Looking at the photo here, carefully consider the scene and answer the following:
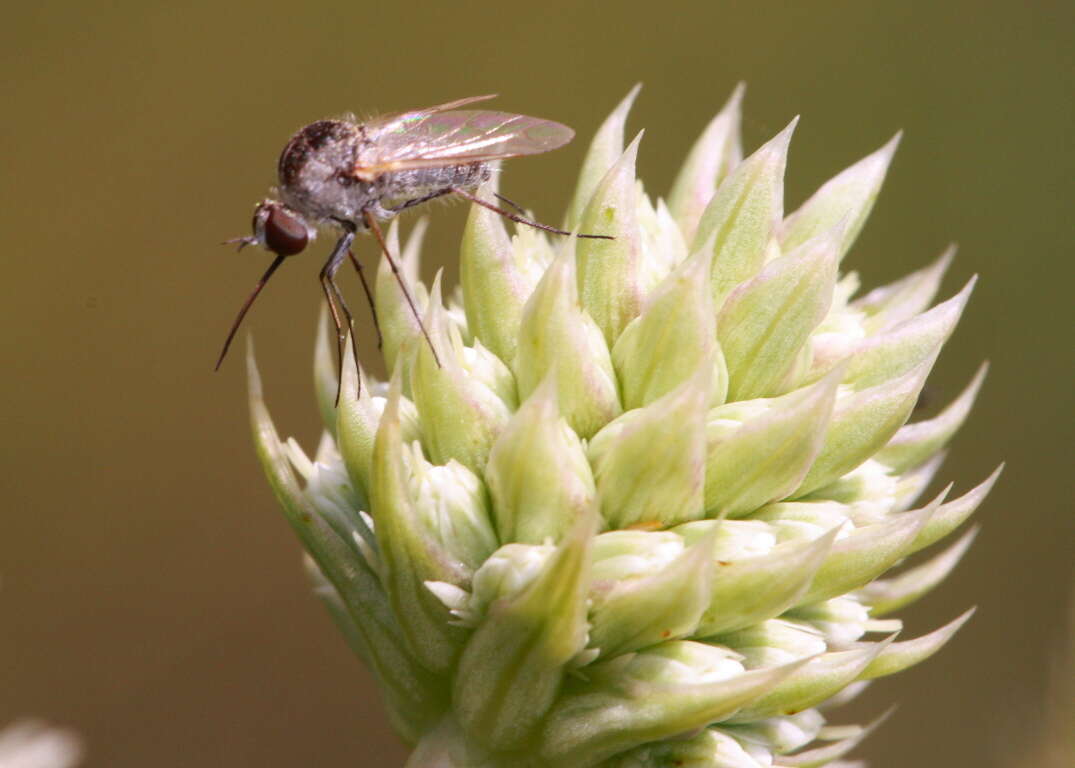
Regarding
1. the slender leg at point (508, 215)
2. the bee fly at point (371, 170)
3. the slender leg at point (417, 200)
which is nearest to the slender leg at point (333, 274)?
the bee fly at point (371, 170)

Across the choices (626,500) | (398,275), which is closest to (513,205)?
(398,275)

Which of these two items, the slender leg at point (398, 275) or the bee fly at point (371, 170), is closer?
the slender leg at point (398, 275)

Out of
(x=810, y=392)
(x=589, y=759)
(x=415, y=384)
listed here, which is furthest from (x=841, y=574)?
(x=415, y=384)

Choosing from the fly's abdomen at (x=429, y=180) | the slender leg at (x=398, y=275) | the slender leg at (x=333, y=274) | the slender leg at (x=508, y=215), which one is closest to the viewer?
the slender leg at (x=398, y=275)

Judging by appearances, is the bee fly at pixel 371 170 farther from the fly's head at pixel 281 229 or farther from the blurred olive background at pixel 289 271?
the blurred olive background at pixel 289 271

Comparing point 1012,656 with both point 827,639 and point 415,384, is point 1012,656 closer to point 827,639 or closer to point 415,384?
point 827,639

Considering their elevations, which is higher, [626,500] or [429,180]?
[429,180]

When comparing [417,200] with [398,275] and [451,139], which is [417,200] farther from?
[398,275]

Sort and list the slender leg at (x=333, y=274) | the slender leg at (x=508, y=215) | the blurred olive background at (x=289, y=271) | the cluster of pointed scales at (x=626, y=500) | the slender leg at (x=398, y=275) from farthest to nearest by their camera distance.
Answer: the blurred olive background at (x=289, y=271) → the slender leg at (x=333, y=274) → the slender leg at (x=508, y=215) → the slender leg at (x=398, y=275) → the cluster of pointed scales at (x=626, y=500)
